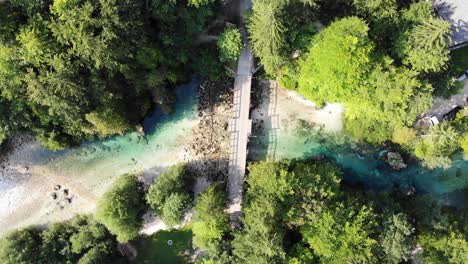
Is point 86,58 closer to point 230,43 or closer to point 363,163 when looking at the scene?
point 230,43

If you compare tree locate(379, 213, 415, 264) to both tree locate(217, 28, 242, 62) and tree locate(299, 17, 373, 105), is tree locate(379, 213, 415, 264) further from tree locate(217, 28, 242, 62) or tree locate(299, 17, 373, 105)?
tree locate(217, 28, 242, 62)

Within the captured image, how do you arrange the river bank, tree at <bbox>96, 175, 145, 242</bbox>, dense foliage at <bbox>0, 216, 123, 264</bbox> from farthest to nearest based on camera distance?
the river bank → dense foliage at <bbox>0, 216, 123, 264</bbox> → tree at <bbox>96, 175, 145, 242</bbox>

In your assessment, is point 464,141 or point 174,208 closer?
point 464,141

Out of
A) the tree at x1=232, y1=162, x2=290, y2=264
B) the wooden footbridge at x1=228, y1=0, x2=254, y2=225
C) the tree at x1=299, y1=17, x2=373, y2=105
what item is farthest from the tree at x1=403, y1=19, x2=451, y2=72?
the wooden footbridge at x1=228, y1=0, x2=254, y2=225

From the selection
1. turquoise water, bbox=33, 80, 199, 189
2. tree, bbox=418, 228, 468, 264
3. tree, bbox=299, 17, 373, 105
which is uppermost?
tree, bbox=299, 17, 373, 105

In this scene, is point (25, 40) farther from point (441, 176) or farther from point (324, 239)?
point (441, 176)

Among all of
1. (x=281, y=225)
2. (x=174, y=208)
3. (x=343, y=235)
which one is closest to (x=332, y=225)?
(x=343, y=235)
